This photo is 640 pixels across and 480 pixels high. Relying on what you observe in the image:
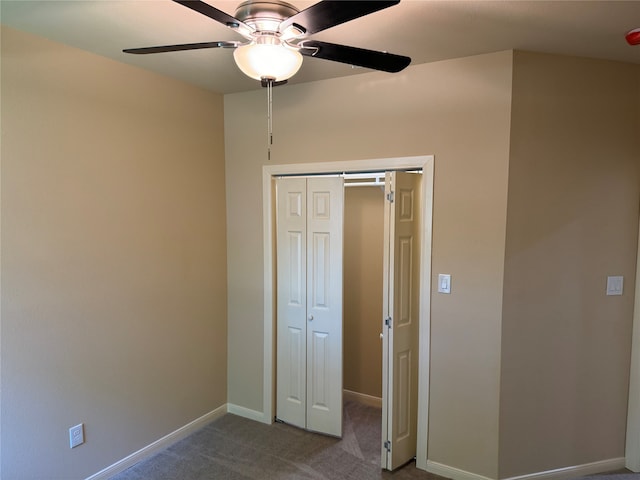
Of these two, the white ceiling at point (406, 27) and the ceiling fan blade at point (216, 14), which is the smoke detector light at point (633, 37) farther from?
the ceiling fan blade at point (216, 14)

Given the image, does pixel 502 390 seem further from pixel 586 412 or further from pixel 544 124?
pixel 544 124

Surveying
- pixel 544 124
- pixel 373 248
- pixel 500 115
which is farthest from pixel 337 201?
pixel 544 124

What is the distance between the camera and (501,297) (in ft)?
7.89

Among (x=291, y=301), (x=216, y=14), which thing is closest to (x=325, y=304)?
(x=291, y=301)

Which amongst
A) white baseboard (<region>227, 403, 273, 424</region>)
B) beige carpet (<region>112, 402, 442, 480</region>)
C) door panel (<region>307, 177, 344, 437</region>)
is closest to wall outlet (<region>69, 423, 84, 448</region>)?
beige carpet (<region>112, 402, 442, 480</region>)

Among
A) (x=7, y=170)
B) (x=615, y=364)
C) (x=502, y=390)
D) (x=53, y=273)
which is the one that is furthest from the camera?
(x=615, y=364)

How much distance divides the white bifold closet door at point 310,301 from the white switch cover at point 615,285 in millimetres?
1688

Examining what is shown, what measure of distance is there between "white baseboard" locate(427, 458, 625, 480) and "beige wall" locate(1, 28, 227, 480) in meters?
1.78

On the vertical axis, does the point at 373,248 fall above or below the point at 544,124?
below

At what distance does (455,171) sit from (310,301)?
4.52ft

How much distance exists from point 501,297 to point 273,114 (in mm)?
2008

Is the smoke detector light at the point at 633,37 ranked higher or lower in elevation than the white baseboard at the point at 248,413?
higher

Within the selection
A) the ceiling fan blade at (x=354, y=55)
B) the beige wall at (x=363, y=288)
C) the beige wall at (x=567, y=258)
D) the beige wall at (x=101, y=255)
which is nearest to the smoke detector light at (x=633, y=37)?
the beige wall at (x=567, y=258)

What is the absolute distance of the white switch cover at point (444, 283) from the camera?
101 inches
